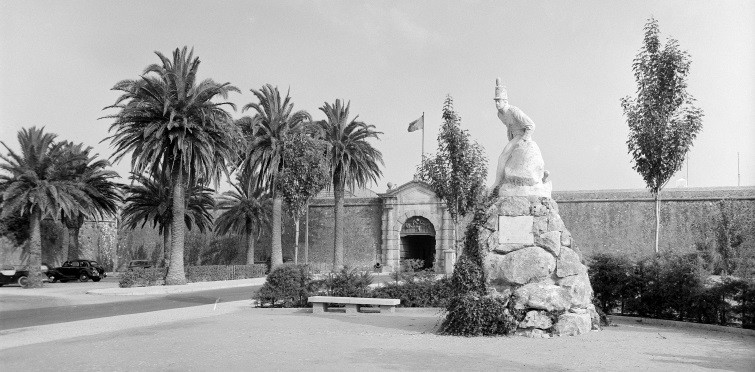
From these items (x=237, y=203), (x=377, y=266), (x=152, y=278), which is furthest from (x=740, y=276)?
(x=237, y=203)

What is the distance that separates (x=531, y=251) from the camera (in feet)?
36.5

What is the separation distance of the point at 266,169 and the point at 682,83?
20.5 m

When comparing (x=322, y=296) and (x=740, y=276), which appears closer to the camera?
(x=740, y=276)

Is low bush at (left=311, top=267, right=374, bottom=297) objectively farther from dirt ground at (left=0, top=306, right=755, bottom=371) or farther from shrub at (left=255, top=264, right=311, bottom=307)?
dirt ground at (left=0, top=306, right=755, bottom=371)

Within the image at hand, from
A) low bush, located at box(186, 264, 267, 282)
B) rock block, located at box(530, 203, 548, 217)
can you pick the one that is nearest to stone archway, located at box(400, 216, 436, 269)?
low bush, located at box(186, 264, 267, 282)

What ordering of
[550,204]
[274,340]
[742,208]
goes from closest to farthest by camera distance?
[274,340] → [550,204] → [742,208]

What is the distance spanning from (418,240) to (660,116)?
2269 cm

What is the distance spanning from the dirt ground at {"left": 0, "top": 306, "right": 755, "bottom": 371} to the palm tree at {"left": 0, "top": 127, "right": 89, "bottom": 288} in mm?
16768

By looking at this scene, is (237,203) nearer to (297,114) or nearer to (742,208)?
(297,114)

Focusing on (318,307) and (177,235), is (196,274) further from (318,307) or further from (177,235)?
(318,307)

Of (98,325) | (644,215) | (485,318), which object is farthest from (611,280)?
(644,215)

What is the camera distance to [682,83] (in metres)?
16.6

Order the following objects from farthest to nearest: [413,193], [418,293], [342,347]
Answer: [413,193], [418,293], [342,347]

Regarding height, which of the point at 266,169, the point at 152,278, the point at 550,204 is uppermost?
the point at 266,169
